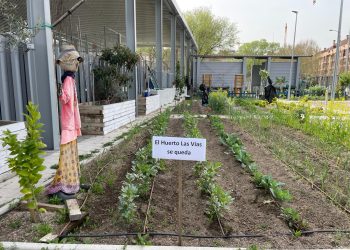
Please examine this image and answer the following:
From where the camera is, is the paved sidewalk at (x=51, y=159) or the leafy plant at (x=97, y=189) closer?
the paved sidewalk at (x=51, y=159)

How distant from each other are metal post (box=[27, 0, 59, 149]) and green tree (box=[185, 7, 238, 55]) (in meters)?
37.7

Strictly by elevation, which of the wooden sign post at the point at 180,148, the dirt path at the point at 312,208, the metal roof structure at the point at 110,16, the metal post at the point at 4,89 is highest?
the metal roof structure at the point at 110,16

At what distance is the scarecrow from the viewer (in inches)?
130

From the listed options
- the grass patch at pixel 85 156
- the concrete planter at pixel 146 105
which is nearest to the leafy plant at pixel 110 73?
the concrete planter at pixel 146 105

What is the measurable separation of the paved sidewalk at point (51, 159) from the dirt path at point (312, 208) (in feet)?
10.1

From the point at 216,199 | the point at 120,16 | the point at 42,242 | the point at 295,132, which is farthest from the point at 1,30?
the point at 120,16

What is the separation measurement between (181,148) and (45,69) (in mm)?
4063

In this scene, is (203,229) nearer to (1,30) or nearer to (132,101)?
(1,30)

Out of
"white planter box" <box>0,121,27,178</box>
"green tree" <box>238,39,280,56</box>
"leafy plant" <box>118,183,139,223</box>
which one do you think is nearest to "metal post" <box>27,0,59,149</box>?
"white planter box" <box>0,121,27,178</box>

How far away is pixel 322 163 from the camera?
5.22 metres

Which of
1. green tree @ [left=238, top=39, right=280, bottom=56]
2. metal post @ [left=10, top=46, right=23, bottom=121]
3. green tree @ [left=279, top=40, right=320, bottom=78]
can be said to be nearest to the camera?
metal post @ [left=10, top=46, right=23, bottom=121]

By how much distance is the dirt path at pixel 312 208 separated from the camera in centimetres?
272

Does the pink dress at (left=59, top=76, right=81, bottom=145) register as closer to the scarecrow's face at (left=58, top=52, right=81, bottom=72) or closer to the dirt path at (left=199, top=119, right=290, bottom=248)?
the scarecrow's face at (left=58, top=52, right=81, bottom=72)

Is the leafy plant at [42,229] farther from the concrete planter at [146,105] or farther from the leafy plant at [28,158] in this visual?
the concrete planter at [146,105]
